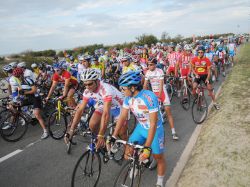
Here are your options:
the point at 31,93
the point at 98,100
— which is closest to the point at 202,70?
the point at 98,100

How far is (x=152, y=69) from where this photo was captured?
24.5 feet

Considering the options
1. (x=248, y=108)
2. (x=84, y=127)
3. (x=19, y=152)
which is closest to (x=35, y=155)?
(x=19, y=152)

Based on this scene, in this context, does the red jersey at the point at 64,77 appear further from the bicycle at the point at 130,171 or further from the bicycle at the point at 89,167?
the bicycle at the point at 130,171

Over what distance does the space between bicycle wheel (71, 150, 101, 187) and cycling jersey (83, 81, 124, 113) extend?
1.06 metres

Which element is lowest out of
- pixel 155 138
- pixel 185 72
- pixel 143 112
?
→ pixel 185 72

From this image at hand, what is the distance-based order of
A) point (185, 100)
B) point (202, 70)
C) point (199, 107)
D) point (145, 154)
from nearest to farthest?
point (145, 154)
point (199, 107)
point (202, 70)
point (185, 100)

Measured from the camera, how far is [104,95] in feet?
15.7

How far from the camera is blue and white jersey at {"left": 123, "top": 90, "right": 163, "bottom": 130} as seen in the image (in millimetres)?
3771

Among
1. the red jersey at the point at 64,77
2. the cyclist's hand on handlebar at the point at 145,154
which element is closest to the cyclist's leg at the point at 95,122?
the cyclist's hand on handlebar at the point at 145,154

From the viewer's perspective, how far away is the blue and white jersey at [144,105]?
377 centimetres

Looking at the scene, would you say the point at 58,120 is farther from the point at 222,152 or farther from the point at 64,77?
the point at 222,152

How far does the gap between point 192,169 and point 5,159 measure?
14.4 ft

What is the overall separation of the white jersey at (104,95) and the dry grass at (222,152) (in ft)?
6.44

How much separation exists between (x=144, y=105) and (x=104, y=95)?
45.0 inches
